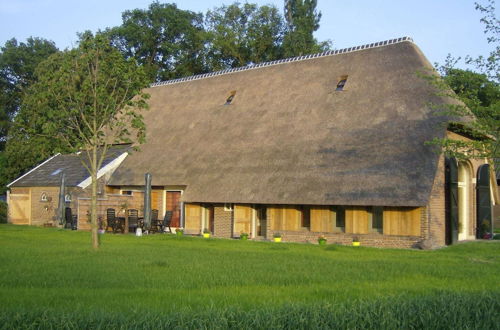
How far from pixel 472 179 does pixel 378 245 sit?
628 centimetres

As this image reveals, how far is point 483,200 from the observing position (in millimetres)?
23984

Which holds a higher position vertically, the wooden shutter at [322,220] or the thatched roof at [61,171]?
the thatched roof at [61,171]

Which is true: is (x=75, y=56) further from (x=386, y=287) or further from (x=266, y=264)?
(x=386, y=287)

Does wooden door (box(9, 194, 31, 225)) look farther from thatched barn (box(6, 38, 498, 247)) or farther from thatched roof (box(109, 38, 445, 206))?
thatched roof (box(109, 38, 445, 206))

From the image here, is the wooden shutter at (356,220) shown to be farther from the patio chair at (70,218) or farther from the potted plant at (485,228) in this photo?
the patio chair at (70,218)

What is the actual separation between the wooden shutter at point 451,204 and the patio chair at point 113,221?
13937mm

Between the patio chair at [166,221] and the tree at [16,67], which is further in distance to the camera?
the tree at [16,67]

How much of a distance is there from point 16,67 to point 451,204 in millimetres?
46304

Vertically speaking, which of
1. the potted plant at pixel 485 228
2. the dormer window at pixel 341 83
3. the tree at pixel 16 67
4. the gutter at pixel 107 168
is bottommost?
the potted plant at pixel 485 228

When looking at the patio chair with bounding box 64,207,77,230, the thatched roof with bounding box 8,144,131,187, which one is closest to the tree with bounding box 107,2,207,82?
the thatched roof with bounding box 8,144,131,187

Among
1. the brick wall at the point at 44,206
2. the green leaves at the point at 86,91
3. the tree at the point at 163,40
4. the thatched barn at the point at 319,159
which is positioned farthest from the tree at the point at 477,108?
the tree at the point at 163,40

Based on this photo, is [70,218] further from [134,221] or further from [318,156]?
[318,156]

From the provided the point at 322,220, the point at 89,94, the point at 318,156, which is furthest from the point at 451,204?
the point at 89,94

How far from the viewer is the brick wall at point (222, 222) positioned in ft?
82.6
